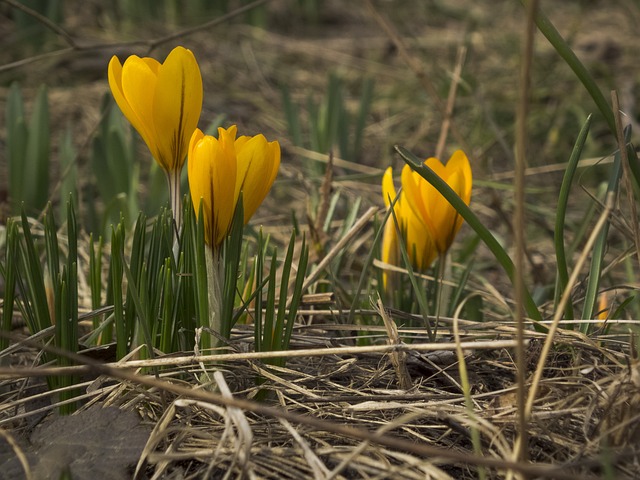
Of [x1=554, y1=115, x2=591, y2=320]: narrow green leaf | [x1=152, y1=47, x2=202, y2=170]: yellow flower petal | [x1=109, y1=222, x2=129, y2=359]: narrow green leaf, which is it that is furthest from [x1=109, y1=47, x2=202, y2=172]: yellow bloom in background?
[x1=554, y1=115, x2=591, y2=320]: narrow green leaf

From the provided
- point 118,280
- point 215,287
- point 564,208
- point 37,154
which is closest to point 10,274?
point 118,280

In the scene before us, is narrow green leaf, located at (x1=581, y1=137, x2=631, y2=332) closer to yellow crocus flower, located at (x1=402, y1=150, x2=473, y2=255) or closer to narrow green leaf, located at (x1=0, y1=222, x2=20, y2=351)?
yellow crocus flower, located at (x1=402, y1=150, x2=473, y2=255)

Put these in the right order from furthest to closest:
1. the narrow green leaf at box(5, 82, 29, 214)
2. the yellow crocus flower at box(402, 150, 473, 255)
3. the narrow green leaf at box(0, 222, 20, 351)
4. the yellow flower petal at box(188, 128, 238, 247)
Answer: the narrow green leaf at box(5, 82, 29, 214)
the yellow crocus flower at box(402, 150, 473, 255)
the narrow green leaf at box(0, 222, 20, 351)
the yellow flower petal at box(188, 128, 238, 247)

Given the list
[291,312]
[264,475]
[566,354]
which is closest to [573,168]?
[566,354]

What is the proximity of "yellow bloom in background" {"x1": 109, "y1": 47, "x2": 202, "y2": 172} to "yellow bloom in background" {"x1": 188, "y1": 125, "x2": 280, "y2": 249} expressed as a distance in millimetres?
43

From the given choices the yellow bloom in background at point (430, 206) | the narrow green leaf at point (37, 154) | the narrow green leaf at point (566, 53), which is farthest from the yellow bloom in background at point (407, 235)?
the narrow green leaf at point (37, 154)

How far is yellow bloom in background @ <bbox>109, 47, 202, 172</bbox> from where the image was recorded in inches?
43.7

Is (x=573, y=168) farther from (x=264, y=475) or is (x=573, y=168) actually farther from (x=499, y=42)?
(x=499, y=42)

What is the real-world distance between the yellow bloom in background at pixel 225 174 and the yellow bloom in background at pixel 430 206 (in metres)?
0.32

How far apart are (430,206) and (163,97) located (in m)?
0.50

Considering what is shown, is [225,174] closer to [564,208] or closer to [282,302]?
[282,302]

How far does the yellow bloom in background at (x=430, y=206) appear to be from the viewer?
1402 mm

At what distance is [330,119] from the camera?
9.36 feet

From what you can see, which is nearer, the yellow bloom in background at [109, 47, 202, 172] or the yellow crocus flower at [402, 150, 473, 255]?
the yellow bloom in background at [109, 47, 202, 172]
